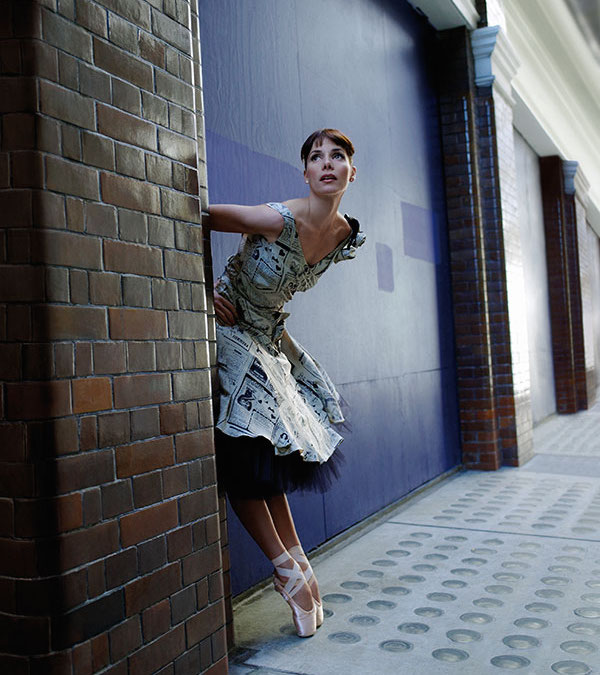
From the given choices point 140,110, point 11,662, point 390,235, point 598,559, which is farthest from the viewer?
point 390,235

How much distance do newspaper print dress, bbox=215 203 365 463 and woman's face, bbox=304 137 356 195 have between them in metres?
0.16

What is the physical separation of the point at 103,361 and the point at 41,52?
71cm

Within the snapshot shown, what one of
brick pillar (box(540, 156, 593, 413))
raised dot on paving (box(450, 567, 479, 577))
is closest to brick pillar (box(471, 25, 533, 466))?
raised dot on paving (box(450, 567, 479, 577))

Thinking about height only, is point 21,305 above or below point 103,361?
above

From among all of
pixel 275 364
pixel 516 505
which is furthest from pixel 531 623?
pixel 516 505

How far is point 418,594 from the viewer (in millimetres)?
3041

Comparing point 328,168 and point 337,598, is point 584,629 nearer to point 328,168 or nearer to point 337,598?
point 337,598

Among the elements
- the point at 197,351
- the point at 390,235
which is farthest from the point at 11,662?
the point at 390,235

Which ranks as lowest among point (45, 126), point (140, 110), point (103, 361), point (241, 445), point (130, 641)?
point (130, 641)

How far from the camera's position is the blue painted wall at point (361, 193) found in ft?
10.8

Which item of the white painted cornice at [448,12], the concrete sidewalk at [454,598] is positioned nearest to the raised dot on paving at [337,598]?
the concrete sidewalk at [454,598]

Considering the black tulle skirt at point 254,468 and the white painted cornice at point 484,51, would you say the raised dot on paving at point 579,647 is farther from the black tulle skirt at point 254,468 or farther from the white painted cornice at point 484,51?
the white painted cornice at point 484,51

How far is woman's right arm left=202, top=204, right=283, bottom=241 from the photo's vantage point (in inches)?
95.7

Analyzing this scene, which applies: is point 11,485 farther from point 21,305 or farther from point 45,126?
point 45,126
